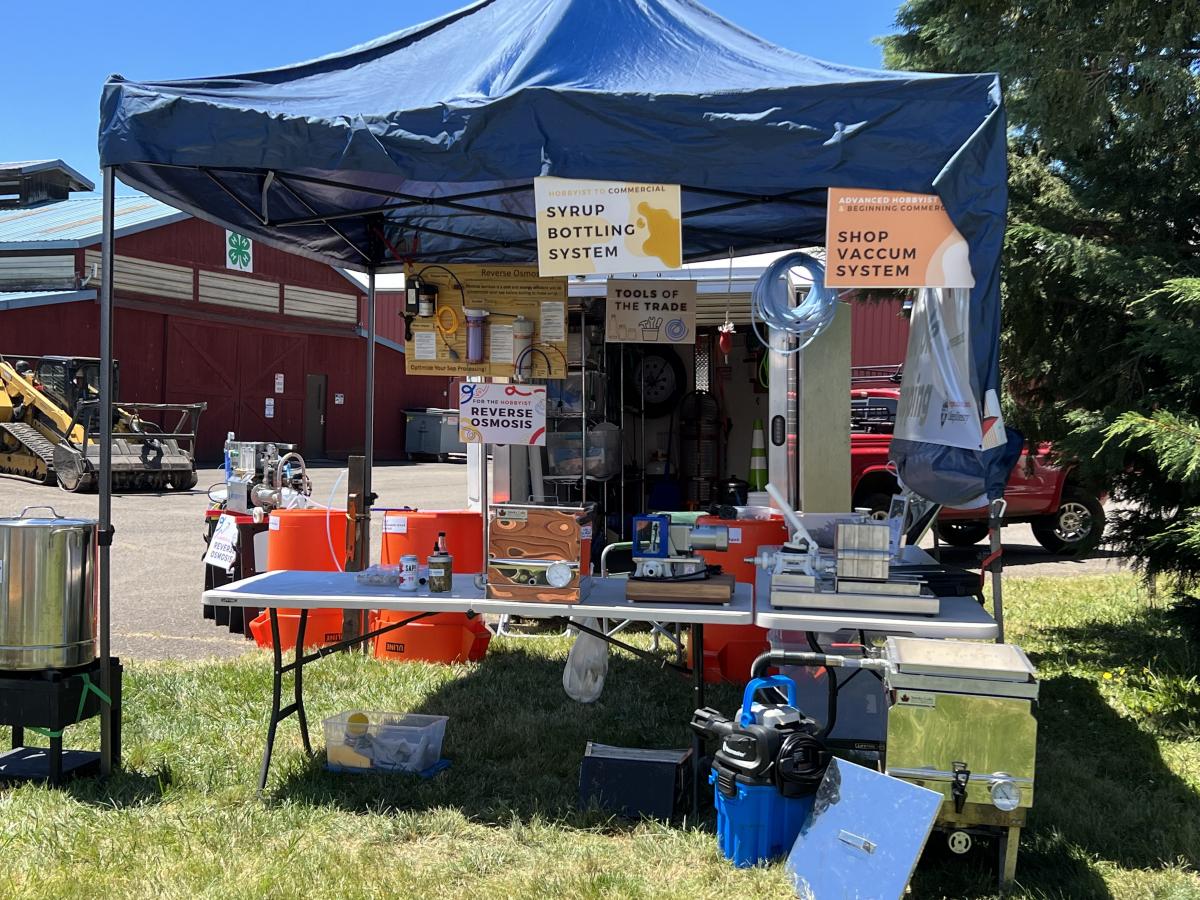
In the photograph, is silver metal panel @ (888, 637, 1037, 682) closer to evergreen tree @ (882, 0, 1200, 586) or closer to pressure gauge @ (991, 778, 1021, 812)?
pressure gauge @ (991, 778, 1021, 812)

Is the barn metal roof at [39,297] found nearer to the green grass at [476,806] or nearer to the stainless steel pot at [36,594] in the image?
the green grass at [476,806]

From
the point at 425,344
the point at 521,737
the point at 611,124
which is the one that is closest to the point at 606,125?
the point at 611,124

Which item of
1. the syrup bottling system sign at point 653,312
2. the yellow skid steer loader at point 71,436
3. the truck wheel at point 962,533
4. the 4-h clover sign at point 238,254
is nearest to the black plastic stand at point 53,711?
the syrup bottling system sign at point 653,312

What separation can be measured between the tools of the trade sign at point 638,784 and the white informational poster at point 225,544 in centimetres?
371

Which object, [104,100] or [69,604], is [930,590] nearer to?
[69,604]

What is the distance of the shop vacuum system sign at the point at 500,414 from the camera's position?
17.0ft

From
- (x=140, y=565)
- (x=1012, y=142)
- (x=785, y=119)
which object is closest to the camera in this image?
(x=785, y=119)

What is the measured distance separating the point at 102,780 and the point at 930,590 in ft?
11.1

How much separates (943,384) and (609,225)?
156 cm

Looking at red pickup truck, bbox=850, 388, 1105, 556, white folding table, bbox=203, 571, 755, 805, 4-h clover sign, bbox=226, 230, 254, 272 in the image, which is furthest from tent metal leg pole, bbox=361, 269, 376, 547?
4-h clover sign, bbox=226, 230, 254, 272

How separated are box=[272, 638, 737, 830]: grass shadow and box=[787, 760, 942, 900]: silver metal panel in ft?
2.88

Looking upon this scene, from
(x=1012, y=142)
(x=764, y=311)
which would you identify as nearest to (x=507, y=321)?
(x=764, y=311)

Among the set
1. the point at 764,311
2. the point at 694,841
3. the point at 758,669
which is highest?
the point at 764,311

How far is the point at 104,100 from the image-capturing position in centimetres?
427
